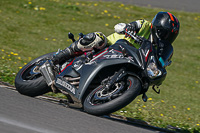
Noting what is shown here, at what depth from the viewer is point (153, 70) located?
465 centimetres

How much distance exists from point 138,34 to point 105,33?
7526 mm

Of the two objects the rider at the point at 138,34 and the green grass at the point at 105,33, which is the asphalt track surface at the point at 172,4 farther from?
the rider at the point at 138,34

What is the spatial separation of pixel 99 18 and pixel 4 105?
1068 centimetres

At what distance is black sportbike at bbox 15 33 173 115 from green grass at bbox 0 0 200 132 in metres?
1.43

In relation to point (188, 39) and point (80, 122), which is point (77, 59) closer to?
point (80, 122)

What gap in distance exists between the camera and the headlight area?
183 inches

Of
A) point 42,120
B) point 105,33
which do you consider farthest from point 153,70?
point 105,33

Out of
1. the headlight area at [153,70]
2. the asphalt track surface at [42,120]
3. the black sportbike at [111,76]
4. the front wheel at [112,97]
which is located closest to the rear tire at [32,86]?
the black sportbike at [111,76]

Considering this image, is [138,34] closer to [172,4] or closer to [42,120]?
[42,120]

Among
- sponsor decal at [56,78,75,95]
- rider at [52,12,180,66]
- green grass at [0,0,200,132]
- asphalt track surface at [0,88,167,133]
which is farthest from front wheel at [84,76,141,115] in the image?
green grass at [0,0,200,132]

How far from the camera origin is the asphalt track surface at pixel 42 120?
353 centimetres

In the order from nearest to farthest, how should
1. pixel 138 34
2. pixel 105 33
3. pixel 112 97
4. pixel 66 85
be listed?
pixel 112 97 → pixel 66 85 → pixel 138 34 → pixel 105 33

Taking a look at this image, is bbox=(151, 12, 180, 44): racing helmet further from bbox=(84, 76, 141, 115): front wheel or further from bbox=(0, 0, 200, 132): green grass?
bbox=(0, 0, 200, 132): green grass

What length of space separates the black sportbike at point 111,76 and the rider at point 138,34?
13 cm
